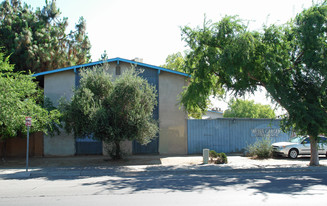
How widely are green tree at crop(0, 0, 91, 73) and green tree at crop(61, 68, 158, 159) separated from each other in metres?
9.88

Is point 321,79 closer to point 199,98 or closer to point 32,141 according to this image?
point 199,98

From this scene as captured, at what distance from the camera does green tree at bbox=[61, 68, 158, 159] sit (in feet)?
44.9

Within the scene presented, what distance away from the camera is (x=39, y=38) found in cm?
2392

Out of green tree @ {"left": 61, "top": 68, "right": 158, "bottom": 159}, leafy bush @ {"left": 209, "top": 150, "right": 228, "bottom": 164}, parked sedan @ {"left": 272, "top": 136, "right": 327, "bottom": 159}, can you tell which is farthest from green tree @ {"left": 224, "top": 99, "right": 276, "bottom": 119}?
green tree @ {"left": 61, "top": 68, "right": 158, "bottom": 159}

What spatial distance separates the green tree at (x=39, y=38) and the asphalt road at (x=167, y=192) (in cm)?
1442

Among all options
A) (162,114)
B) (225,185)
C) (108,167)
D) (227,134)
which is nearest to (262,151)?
(227,134)

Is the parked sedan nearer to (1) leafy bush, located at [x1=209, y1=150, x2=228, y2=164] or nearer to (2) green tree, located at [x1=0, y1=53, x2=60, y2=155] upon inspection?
(1) leafy bush, located at [x1=209, y1=150, x2=228, y2=164]

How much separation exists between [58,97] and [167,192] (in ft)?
42.9

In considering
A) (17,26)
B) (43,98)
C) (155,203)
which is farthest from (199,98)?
(17,26)

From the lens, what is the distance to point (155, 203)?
Result: 22.5 ft

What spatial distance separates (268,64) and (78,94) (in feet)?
30.9

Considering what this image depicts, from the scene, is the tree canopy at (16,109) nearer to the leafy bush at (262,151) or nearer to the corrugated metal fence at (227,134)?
the corrugated metal fence at (227,134)

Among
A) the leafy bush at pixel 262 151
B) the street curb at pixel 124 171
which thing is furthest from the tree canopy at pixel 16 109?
the leafy bush at pixel 262 151

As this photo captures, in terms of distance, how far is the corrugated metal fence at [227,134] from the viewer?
19.0 metres
